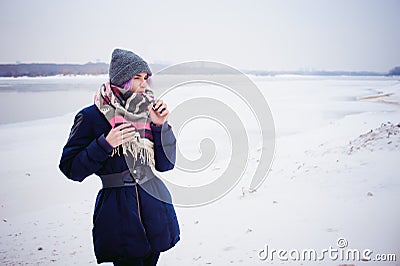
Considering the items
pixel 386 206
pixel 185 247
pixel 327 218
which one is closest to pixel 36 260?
pixel 185 247

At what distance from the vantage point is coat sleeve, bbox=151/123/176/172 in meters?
1.33

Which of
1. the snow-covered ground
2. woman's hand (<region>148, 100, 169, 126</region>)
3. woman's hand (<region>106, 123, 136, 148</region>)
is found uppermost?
woman's hand (<region>148, 100, 169, 126</region>)

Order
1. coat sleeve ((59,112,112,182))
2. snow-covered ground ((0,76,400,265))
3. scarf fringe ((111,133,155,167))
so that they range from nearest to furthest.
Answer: coat sleeve ((59,112,112,182))
scarf fringe ((111,133,155,167))
snow-covered ground ((0,76,400,265))

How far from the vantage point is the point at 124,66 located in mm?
1271

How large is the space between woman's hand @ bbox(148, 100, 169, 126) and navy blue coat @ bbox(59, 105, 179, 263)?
0.03 m

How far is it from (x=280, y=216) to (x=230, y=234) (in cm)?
47

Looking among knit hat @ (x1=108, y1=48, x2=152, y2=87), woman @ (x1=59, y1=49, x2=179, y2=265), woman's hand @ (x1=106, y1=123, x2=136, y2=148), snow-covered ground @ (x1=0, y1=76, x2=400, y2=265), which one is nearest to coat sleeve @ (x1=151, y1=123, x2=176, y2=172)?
woman @ (x1=59, y1=49, x2=179, y2=265)

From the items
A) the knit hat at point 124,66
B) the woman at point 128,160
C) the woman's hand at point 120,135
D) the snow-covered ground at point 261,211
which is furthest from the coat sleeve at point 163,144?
the snow-covered ground at point 261,211

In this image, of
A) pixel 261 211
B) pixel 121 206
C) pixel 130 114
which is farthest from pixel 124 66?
pixel 261 211

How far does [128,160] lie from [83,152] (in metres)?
0.19

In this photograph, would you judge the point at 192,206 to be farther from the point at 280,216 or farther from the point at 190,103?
the point at 190,103

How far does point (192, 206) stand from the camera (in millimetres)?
3010

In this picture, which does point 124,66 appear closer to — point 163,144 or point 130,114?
point 130,114

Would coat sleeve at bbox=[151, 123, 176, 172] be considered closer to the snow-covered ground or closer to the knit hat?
the knit hat
